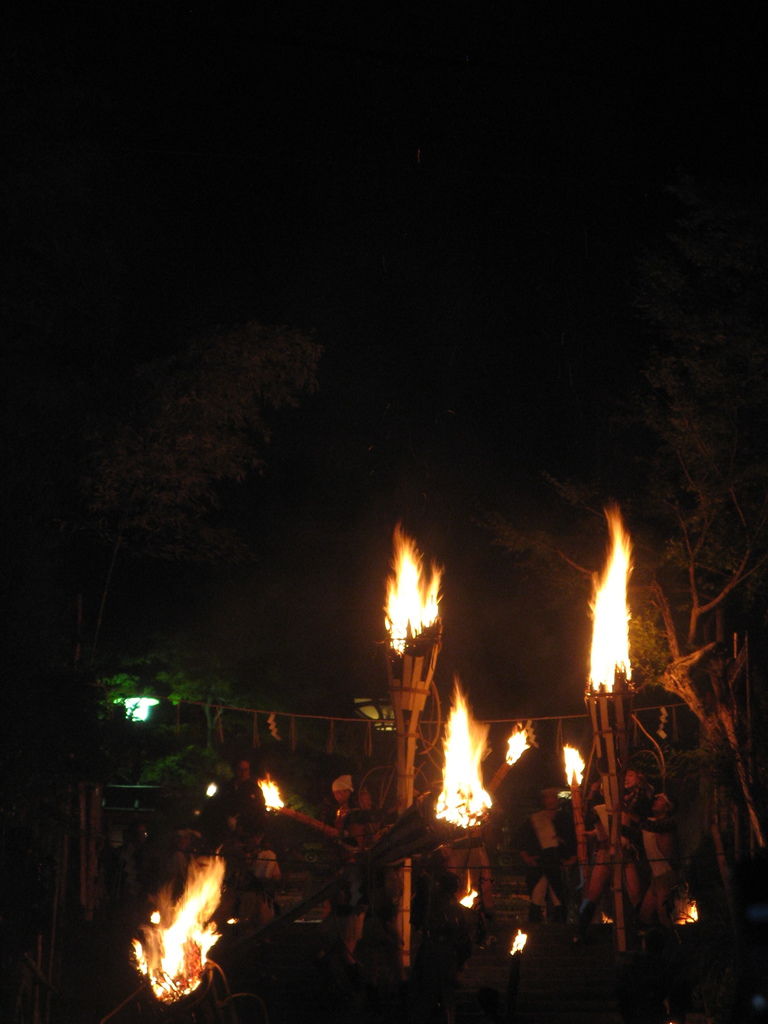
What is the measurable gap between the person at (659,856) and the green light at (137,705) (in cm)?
778

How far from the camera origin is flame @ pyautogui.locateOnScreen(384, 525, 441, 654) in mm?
12172

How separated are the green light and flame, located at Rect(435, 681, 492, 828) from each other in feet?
18.7

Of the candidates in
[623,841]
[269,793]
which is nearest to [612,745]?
[623,841]

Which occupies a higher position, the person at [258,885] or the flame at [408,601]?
the flame at [408,601]

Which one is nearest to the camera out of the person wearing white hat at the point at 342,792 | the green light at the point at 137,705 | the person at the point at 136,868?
the person wearing white hat at the point at 342,792

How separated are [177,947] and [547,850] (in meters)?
4.45

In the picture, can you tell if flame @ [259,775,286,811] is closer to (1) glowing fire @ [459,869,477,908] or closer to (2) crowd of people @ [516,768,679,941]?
(1) glowing fire @ [459,869,477,908]

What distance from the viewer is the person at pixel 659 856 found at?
11922 mm

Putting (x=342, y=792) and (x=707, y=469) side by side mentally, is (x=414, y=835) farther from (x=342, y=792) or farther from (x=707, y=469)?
(x=707, y=469)

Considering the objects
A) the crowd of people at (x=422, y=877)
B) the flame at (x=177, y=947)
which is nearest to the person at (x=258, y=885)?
the crowd of people at (x=422, y=877)

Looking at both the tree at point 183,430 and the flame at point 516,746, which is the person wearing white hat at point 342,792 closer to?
the flame at point 516,746

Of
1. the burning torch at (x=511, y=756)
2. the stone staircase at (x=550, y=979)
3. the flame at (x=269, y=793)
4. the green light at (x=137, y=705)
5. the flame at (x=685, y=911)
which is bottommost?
the stone staircase at (x=550, y=979)

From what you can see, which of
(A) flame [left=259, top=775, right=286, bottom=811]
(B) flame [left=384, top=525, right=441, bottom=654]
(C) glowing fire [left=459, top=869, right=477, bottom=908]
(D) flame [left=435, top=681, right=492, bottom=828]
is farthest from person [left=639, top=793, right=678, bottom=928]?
(A) flame [left=259, top=775, right=286, bottom=811]

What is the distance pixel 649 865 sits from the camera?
12.2 meters
